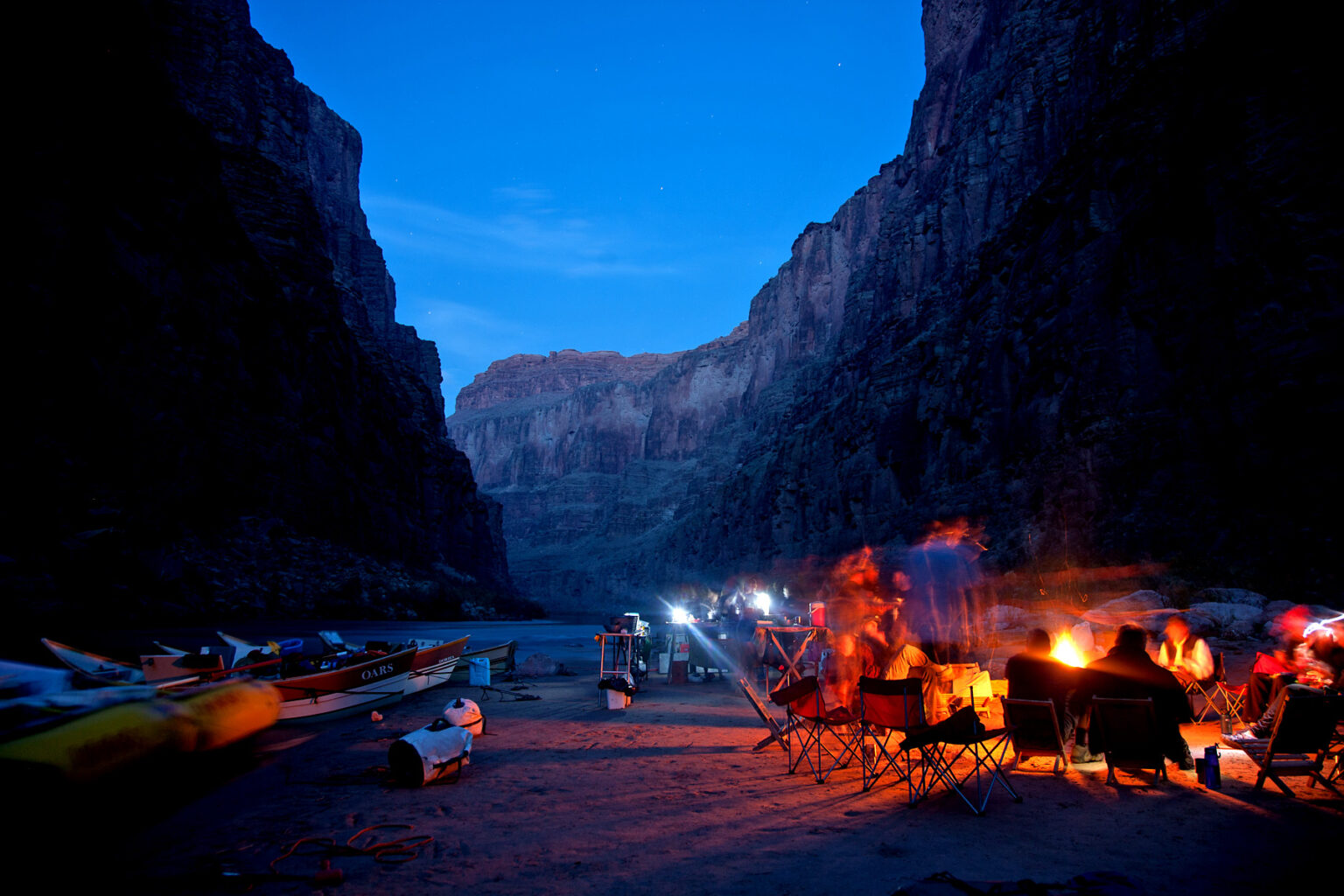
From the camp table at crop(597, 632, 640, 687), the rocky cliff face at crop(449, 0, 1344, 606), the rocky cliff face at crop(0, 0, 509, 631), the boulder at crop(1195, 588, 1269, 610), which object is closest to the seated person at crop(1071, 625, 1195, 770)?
the camp table at crop(597, 632, 640, 687)

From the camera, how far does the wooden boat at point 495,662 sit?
17453 mm

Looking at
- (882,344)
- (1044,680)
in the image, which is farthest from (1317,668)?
(882,344)

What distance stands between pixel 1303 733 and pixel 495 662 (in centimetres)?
1753

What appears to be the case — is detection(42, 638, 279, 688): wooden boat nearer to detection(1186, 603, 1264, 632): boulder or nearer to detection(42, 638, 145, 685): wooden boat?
detection(42, 638, 145, 685): wooden boat

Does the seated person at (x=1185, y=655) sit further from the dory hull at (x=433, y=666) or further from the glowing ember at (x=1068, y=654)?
the dory hull at (x=433, y=666)

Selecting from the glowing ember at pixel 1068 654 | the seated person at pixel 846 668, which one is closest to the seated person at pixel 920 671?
A: the seated person at pixel 846 668

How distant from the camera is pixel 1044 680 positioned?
608 cm

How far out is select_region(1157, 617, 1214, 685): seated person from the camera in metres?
7.31

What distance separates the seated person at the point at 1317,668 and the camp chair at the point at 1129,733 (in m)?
1.10

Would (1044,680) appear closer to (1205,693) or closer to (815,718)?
(815,718)

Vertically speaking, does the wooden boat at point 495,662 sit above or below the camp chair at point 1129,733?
below

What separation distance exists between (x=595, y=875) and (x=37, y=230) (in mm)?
36188

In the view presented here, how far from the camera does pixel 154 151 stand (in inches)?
1433

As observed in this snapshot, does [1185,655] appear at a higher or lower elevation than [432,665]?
higher
